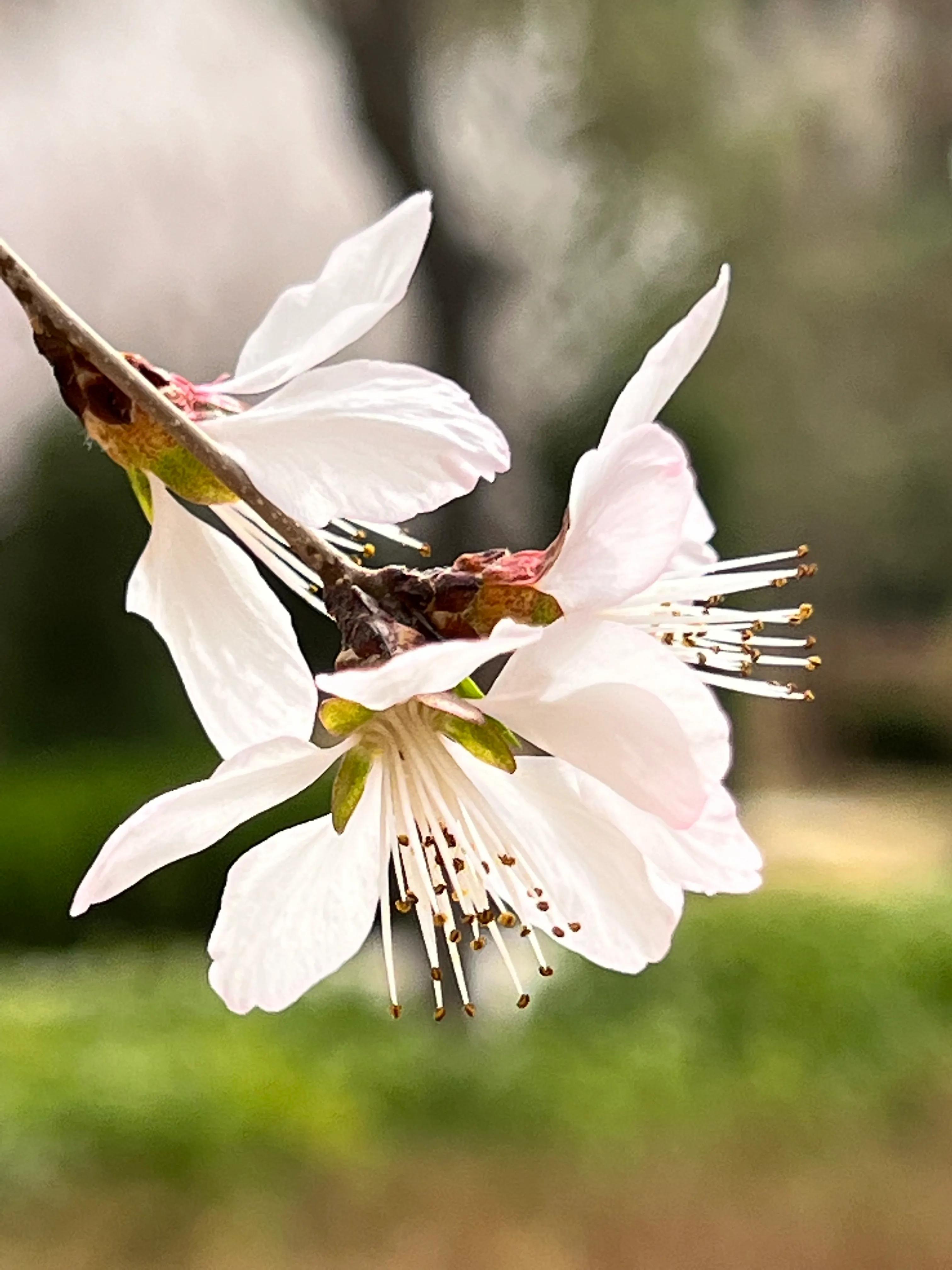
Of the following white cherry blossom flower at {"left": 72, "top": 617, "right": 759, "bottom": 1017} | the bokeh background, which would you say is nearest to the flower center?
white cherry blossom flower at {"left": 72, "top": 617, "right": 759, "bottom": 1017}

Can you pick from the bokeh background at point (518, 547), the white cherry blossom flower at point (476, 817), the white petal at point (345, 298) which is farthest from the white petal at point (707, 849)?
the bokeh background at point (518, 547)

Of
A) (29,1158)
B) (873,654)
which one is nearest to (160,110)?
(873,654)

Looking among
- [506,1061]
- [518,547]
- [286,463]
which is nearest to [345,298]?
[286,463]

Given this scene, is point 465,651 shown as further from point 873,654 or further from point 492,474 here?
point 873,654

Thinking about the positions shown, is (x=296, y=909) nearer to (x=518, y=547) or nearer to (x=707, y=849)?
(x=707, y=849)

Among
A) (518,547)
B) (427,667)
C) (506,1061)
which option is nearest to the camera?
(427,667)

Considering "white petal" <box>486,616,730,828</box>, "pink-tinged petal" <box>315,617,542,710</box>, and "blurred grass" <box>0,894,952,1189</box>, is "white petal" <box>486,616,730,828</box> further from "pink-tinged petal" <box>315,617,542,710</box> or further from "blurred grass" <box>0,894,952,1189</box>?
"blurred grass" <box>0,894,952,1189</box>
